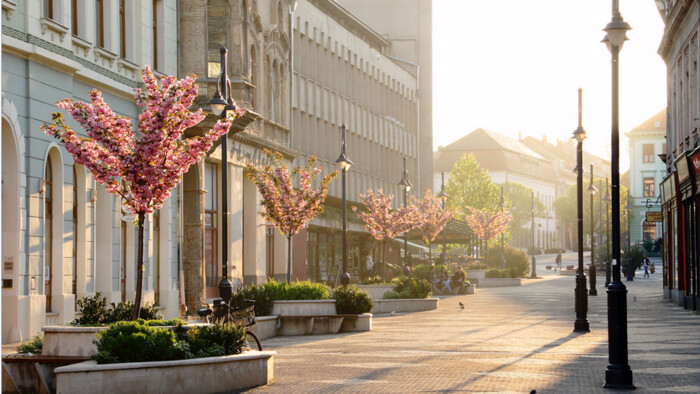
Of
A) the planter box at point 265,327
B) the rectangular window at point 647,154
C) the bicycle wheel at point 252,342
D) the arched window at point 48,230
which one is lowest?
the planter box at point 265,327

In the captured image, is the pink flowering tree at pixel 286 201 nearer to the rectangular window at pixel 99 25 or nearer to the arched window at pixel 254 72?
the arched window at pixel 254 72

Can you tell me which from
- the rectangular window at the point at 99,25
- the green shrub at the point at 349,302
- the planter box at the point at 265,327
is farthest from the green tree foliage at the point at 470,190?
the planter box at the point at 265,327

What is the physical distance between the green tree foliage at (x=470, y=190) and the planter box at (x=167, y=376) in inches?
3603

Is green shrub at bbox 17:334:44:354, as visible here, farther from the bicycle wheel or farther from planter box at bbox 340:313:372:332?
planter box at bbox 340:313:372:332

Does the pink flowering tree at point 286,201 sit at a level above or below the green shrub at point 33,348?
above

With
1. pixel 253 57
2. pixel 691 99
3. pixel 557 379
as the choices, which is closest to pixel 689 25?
pixel 691 99

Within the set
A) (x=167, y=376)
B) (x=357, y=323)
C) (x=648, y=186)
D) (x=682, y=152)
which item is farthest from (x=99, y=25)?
(x=648, y=186)

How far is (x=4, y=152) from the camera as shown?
72.9 feet

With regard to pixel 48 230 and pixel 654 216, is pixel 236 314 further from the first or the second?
pixel 654 216

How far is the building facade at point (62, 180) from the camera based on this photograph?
22.3 m

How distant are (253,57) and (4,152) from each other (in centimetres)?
2042

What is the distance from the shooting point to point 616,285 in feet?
49.5

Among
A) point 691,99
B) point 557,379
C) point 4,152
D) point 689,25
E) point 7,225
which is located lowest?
point 557,379

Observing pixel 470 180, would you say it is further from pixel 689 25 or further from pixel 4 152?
pixel 4 152
